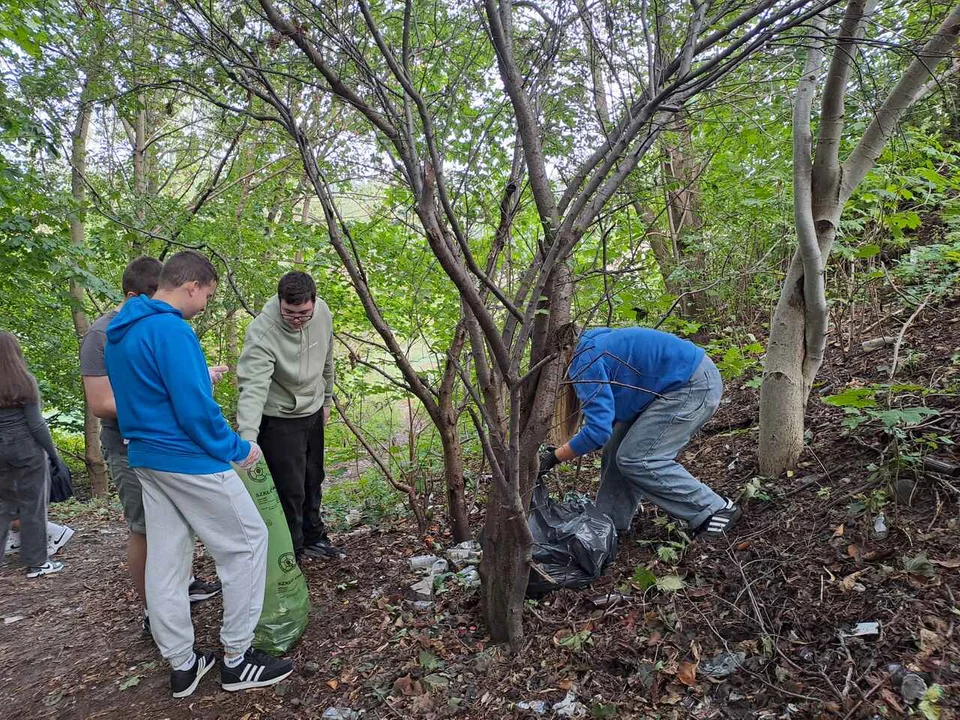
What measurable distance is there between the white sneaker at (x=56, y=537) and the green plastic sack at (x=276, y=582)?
3.26 metres

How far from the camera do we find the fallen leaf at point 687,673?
214 cm

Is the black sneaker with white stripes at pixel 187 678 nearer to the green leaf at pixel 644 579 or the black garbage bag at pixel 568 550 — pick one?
the black garbage bag at pixel 568 550

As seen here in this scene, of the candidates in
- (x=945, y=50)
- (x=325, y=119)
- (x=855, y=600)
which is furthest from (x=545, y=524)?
(x=325, y=119)

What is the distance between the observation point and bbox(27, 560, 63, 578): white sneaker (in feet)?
14.1

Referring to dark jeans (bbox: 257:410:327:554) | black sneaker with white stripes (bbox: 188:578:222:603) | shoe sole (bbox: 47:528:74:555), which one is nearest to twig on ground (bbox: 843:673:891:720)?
dark jeans (bbox: 257:410:327:554)

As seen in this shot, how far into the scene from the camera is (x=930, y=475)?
2.49 meters

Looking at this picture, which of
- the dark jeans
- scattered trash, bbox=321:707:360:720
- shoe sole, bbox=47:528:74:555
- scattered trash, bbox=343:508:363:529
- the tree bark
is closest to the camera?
scattered trash, bbox=321:707:360:720

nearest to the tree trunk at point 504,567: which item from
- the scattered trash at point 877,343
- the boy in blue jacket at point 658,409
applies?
the boy in blue jacket at point 658,409

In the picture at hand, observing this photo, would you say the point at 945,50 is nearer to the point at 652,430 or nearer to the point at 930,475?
the point at 930,475

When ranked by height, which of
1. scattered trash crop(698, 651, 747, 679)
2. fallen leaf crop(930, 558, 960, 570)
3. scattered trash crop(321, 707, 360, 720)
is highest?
fallen leaf crop(930, 558, 960, 570)

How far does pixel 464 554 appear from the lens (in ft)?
11.5

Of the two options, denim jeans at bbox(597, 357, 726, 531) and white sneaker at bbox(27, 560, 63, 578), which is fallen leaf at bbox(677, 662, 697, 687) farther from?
white sneaker at bbox(27, 560, 63, 578)

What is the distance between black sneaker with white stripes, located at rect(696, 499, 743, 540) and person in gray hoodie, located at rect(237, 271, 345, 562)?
2.22 metres

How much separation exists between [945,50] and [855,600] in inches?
90.4
